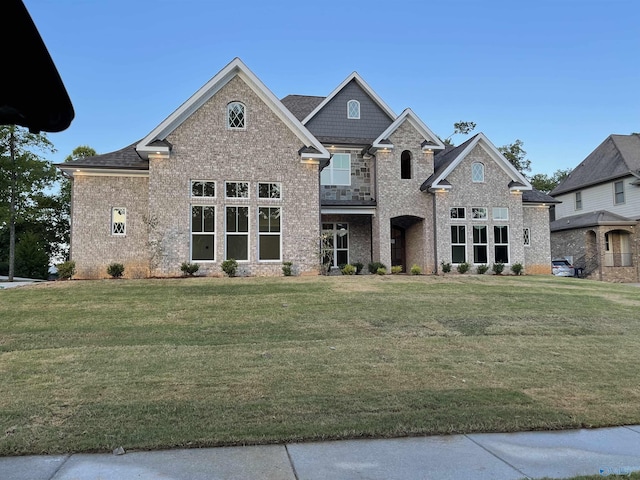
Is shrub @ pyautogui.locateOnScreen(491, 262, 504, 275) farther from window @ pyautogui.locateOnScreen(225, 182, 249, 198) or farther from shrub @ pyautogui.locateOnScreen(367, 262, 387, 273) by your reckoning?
window @ pyautogui.locateOnScreen(225, 182, 249, 198)

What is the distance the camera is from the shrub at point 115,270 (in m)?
15.2

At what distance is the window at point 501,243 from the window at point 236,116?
1248 cm

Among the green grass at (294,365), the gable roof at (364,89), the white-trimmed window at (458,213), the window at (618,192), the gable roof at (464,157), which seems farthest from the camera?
the window at (618,192)

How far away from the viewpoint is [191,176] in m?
15.8

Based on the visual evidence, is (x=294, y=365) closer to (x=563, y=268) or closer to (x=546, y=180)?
(x=563, y=268)

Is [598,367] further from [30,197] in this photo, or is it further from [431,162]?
[30,197]

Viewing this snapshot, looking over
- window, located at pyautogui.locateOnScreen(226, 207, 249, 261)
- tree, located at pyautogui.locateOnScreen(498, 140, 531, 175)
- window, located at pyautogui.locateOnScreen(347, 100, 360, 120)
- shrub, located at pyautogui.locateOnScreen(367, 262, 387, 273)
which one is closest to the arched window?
window, located at pyautogui.locateOnScreen(347, 100, 360, 120)

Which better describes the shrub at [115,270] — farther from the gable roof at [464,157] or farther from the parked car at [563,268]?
the parked car at [563,268]

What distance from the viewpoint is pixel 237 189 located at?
636 inches

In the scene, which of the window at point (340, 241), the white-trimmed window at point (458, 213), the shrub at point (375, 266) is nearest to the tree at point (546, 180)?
the white-trimmed window at point (458, 213)

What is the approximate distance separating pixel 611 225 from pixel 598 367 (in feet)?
78.2

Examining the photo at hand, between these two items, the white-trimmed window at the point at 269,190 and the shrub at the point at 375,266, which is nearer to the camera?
the white-trimmed window at the point at 269,190

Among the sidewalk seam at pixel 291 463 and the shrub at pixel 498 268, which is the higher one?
the shrub at pixel 498 268

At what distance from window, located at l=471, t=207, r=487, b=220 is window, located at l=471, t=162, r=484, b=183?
131 centimetres
